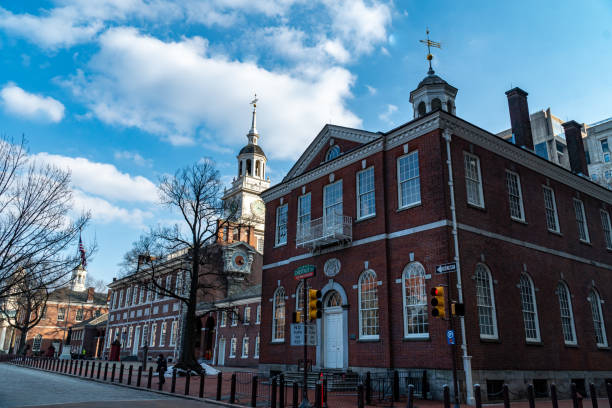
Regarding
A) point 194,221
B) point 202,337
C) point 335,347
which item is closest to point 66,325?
point 202,337

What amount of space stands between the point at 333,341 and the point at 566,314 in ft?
35.2

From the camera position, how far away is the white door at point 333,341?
819 inches

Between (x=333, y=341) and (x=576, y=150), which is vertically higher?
(x=576, y=150)

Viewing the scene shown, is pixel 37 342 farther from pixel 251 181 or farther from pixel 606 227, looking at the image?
pixel 606 227

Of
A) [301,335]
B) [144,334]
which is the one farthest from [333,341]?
[144,334]

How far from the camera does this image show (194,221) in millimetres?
31469

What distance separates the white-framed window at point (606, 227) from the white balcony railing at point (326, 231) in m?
15.4

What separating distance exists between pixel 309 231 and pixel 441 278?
805cm

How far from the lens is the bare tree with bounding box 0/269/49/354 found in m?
15.5

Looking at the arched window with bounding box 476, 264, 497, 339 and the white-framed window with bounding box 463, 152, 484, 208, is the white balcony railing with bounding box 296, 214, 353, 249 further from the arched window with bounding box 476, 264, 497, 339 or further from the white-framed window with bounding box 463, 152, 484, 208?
the arched window with bounding box 476, 264, 497, 339

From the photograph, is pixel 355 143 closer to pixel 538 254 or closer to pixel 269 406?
pixel 538 254

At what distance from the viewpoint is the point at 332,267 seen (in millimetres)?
22281

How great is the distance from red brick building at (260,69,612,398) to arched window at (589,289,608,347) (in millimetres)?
70

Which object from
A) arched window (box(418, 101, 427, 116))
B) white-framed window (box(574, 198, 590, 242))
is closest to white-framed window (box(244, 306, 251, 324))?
arched window (box(418, 101, 427, 116))
